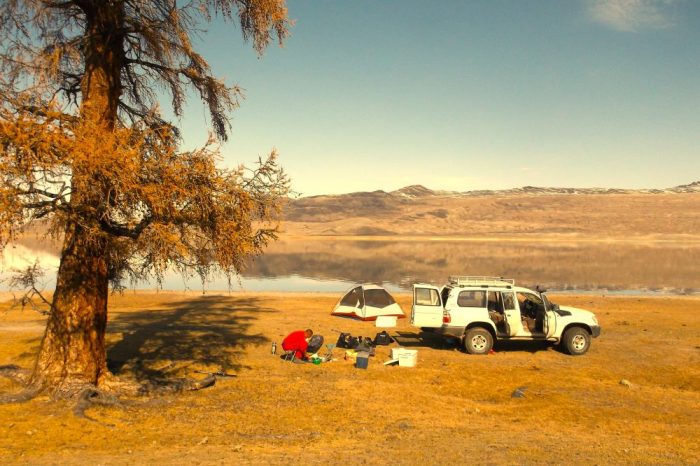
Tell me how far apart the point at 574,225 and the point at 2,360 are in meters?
158

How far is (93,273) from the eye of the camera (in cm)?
1065

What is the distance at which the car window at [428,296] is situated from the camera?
17.0 meters

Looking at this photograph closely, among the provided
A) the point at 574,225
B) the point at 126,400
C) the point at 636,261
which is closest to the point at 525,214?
the point at 574,225

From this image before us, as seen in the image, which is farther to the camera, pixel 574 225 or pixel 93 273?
pixel 574 225

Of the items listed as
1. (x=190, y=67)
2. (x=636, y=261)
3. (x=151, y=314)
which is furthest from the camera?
(x=636, y=261)

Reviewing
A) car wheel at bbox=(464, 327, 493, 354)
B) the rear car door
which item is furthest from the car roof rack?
car wheel at bbox=(464, 327, 493, 354)

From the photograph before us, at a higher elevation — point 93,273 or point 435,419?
point 93,273

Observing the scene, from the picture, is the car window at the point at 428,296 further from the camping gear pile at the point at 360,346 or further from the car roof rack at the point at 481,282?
the camping gear pile at the point at 360,346

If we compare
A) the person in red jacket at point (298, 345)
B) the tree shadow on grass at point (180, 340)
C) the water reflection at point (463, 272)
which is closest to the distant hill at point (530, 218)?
the water reflection at point (463, 272)

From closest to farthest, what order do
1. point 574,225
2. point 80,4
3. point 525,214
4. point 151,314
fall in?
1. point 80,4
2. point 151,314
3. point 574,225
4. point 525,214

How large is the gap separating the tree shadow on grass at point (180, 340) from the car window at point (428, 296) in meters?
5.06

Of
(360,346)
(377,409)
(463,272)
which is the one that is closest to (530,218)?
(463,272)

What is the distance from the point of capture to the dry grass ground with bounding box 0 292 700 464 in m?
8.28

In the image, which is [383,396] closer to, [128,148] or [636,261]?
[128,148]
